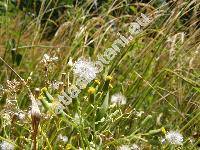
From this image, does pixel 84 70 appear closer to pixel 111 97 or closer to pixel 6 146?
pixel 6 146

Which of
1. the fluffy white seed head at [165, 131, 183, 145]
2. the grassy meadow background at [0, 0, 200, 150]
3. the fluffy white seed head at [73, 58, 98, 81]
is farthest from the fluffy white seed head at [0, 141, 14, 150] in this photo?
the fluffy white seed head at [165, 131, 183, 145]

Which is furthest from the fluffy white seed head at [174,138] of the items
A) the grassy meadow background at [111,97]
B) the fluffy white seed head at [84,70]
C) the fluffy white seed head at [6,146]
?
the fluffy white seed head at [6,146]

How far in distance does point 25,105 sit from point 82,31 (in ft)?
1.29

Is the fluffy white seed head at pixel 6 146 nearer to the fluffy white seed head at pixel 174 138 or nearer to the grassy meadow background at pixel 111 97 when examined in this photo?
the grassy meadow background at pixel 111 97

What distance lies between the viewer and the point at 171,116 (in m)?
1.87

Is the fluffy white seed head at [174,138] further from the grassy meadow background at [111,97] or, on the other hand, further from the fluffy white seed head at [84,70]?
the fluffy white seed head at [84,70]

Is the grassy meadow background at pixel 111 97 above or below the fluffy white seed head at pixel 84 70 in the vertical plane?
below

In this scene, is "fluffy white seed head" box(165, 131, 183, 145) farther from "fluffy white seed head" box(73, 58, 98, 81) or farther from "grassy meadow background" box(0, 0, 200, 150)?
"fluffy white seed head" box(73, 58, 98, 81)

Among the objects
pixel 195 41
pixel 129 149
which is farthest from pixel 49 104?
pixel 195 41

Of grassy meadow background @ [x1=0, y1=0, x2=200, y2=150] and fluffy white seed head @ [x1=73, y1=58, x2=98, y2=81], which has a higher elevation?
fluffy white seed head @ [x1=73, y1=58, x2=98, y2=81]

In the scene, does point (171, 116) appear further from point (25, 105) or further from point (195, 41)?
point (25, 105)

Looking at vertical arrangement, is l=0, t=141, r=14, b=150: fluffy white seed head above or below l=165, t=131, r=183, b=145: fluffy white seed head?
below

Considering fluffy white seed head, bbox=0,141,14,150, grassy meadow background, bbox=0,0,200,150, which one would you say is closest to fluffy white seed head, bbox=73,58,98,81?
grassy meadow background, bbox=0,0,200,150

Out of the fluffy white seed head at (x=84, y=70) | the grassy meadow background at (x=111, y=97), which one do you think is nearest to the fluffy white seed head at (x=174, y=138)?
the grassy meadow background at (x=111, y=97)
